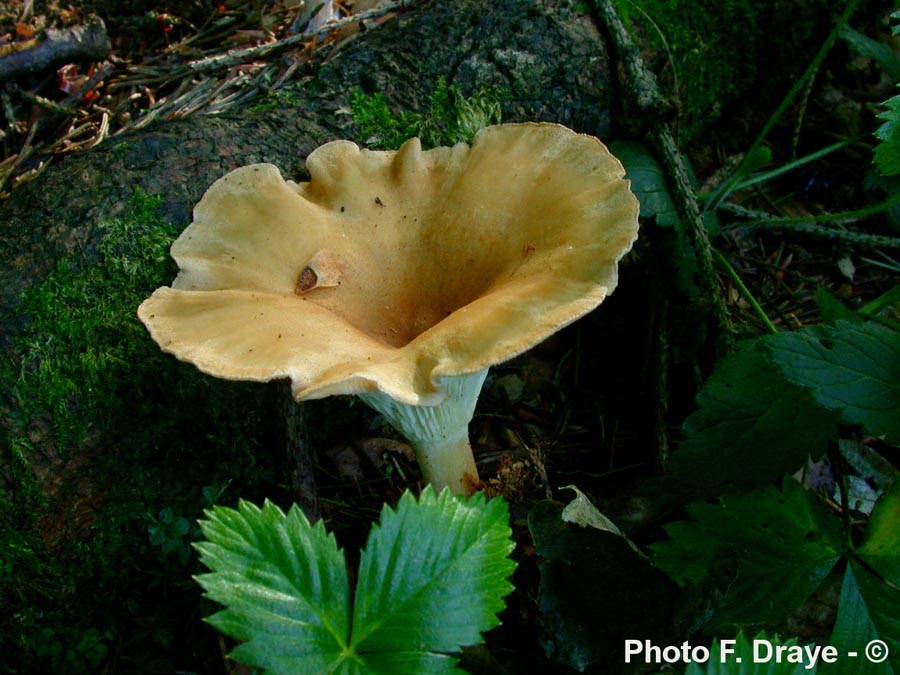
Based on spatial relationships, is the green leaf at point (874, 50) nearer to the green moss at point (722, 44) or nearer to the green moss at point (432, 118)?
the green moss at point (722, 44)

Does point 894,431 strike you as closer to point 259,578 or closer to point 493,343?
point 493,343

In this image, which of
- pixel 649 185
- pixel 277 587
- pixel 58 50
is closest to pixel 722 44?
pixel 649 185

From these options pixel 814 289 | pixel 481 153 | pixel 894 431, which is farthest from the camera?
pixel 814 289

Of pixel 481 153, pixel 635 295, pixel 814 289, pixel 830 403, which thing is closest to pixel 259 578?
pixel 481 153

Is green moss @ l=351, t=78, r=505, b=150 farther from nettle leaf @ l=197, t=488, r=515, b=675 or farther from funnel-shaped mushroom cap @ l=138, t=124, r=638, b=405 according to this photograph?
nettle leaf @ l=197, t=488, r=515, b=675

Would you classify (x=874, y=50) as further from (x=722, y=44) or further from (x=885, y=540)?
(x=885, y=540)

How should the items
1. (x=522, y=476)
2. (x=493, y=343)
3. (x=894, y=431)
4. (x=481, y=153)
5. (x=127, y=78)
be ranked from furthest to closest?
1. (x=127, y=78)
2. (x=522, y=476)
3. (x=481, y=153)
4. (x=894, y=431)
5. (x=493, y=343)
